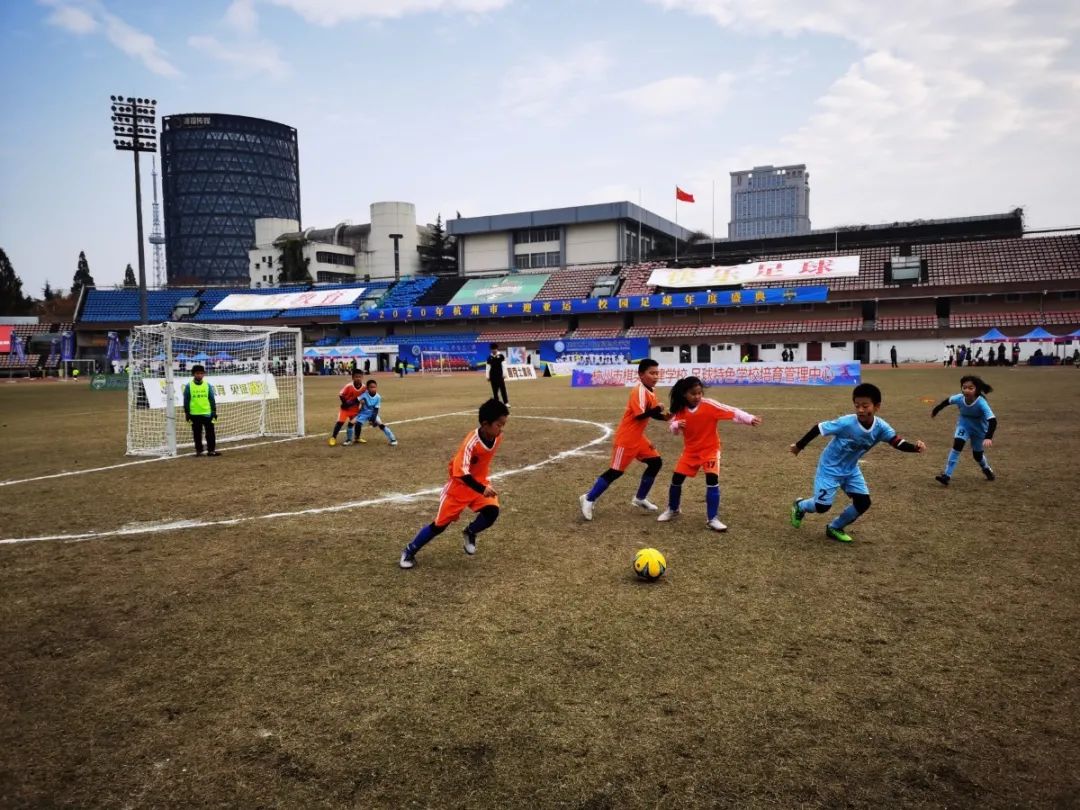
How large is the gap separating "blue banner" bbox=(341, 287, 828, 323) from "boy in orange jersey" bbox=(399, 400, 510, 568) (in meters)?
57.0

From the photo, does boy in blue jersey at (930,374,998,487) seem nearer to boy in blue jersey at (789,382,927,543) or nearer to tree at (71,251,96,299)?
boy in blue jersey at (789,382,927,543)

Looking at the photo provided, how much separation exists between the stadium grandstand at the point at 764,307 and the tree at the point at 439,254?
18.2 metres

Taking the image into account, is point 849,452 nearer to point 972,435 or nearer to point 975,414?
point 975,414

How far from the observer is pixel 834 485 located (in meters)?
7.42

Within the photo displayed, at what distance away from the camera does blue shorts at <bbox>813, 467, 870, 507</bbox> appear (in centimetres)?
730

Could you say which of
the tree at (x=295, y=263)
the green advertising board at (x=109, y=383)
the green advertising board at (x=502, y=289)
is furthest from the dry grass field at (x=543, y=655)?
the tree at (x=295, y=263)

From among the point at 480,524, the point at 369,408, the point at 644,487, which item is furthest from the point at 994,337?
the point at 480,524

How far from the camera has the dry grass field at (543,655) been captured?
335 cm

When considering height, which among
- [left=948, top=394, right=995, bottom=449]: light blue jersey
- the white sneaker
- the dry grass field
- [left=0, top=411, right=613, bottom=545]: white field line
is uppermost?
[left=948, top=394, right=995, bottom=449]: light blue jersey

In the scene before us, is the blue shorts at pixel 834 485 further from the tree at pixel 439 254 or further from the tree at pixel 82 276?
the tree at pixel 82 276

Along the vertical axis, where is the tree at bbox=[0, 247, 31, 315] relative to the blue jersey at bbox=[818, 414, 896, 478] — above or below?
above

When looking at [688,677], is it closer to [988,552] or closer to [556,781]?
[556,781]

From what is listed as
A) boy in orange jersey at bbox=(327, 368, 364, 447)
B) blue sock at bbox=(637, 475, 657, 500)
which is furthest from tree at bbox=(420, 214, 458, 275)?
blue sock at bbox=(637, 475, 657, 500)

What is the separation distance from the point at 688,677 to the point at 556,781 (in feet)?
4.36
